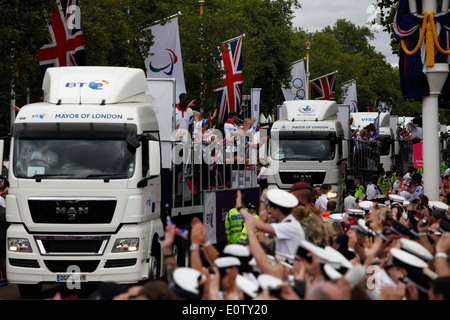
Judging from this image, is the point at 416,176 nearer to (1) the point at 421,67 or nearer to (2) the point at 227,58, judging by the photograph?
(1) the point at 421,67

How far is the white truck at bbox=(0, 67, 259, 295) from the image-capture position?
1395 cm

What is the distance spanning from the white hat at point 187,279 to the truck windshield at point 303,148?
21.4 m

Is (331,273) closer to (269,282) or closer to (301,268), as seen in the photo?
(269,282)

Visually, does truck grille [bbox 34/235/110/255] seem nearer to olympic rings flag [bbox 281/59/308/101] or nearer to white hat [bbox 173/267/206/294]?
white hat [bbox 173/267/206/294]

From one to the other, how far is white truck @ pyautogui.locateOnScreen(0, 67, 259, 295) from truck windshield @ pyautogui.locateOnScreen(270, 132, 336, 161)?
13.3 m

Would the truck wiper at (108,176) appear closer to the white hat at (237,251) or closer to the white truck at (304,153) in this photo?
the white hat at (237,251)

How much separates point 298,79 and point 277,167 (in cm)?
2637

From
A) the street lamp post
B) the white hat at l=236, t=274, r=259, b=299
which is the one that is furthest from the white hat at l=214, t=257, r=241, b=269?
the street lamp post

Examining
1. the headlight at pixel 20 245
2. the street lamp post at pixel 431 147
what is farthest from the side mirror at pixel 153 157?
the street lamp post at pixel 431 147

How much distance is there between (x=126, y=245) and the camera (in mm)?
14148

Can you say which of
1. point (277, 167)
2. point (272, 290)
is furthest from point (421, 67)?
point (272, 290)

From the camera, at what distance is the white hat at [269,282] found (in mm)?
6223

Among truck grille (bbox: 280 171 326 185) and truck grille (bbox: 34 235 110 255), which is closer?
truck grille (bbox: 34 235 110 255)

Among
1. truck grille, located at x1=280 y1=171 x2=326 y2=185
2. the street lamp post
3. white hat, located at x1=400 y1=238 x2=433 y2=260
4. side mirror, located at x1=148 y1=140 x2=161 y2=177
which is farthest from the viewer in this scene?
truck grille, located at x1=280 y1=171 x2=326 y2=185
